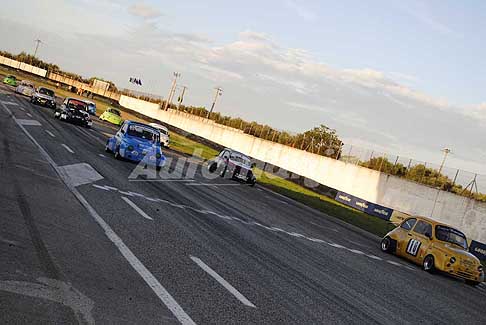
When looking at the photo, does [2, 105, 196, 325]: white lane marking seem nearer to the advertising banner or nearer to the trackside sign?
the advertising banner

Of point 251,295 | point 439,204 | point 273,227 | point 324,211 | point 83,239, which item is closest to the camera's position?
point 251,295

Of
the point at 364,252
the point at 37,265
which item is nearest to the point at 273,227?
the point at 364,252

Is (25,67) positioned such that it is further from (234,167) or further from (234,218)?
(234,218)

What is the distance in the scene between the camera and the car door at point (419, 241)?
53.6 ft

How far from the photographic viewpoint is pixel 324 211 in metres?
28.5

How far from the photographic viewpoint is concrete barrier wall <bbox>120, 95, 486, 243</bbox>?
32344mm

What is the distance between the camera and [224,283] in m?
7.59

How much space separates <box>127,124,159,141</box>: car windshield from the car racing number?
39.8 feet

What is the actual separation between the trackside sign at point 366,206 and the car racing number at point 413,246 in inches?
673

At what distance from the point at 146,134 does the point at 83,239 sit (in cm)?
1600

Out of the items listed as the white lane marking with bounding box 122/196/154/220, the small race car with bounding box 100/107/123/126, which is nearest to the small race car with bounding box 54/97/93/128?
the small race car with bounding box 100/107/123/126

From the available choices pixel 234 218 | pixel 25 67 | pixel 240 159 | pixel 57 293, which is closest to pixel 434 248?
pixel 234 218

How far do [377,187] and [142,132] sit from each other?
21.2m

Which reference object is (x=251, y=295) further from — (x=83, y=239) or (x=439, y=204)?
(x=439, y=204)
